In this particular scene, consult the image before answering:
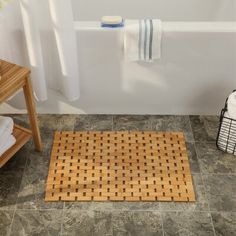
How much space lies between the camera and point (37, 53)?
2.05 metres

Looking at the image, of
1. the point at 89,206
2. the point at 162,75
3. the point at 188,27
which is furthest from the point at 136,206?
the point at 188,27

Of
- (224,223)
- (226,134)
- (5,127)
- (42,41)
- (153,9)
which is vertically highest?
(42,41)

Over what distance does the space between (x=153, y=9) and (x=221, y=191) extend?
143 centimetres

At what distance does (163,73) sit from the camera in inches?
88.1

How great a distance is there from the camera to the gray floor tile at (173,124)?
2.35m

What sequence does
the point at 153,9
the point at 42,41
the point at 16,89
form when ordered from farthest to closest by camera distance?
1. the point at 153,9
2. the point at 42,41
3. the point at 16,89

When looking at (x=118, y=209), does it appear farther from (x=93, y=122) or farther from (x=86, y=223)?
(x=93, y=122)

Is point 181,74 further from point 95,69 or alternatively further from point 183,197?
point 183,197

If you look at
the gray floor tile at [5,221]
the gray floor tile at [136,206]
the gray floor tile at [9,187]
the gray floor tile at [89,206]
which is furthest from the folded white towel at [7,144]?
the gray floor tile at [136,206]

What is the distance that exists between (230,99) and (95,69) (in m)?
0.72

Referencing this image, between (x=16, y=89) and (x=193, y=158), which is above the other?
(x=16, y=89)

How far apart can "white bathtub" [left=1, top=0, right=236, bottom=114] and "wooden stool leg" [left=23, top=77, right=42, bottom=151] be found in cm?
31

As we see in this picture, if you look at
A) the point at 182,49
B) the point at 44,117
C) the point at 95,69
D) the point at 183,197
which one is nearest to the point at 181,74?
the point at 182,49

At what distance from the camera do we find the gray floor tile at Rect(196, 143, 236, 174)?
212 cm
